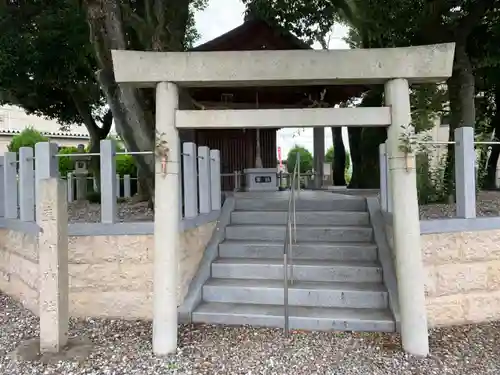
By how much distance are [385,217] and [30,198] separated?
4.13 meters

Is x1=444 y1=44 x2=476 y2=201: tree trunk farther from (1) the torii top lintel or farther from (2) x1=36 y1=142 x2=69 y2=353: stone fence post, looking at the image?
(2) x1=36 y1=142 x2=69 y2=353: stone fence post

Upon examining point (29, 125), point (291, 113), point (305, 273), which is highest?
point (29, 125)

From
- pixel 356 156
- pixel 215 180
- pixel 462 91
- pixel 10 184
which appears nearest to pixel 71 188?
pixel 10 184

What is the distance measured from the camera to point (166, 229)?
3811mm

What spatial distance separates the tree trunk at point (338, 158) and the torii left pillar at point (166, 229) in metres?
9.96

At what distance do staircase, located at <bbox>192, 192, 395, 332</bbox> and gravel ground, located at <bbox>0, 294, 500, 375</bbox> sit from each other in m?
0.17

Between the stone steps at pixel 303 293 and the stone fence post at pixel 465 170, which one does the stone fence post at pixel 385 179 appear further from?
the stone steps at pixel 303 293

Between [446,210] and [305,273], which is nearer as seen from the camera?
[305,273]

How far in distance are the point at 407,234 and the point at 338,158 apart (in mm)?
10043

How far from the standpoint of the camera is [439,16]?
6852 mm

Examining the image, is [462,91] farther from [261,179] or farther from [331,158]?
[331,158]

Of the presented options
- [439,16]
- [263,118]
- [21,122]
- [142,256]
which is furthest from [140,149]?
[21,122]

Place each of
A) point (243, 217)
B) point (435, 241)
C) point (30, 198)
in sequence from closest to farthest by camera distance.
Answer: point (435, 241)
point (30, 198)
point (243, 217)

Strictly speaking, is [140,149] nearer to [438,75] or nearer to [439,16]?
[438,75]
